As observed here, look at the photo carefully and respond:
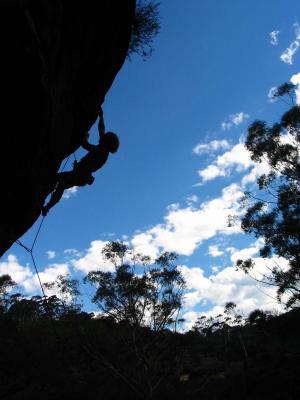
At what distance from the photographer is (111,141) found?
5.51m

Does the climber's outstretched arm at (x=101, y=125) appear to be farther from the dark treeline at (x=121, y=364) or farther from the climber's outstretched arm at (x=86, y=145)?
the dark treeline at (x=121, y=364)

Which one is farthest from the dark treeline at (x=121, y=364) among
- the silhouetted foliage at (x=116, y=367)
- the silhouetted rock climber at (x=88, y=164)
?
the silhouetted rock climber at (x=88, y=164)

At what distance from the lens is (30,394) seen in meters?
18.5

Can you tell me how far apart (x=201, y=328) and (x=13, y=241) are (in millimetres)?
30877

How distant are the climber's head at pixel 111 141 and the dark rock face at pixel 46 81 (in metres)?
0.32

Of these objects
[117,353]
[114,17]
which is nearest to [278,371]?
[117,353]

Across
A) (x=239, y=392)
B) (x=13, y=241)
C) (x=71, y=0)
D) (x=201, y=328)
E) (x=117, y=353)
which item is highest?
(x=201, y=328)

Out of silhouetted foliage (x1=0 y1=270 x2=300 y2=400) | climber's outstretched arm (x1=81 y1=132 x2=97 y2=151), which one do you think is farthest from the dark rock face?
silhouetted foliage (x1=0 y1=270 x2=300 y2=400)

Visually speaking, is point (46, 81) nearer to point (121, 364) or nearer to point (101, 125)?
point (101, 125)

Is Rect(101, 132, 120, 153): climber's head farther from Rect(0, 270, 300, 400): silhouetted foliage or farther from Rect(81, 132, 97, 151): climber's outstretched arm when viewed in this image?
Rect(0, 270, 300, 400): silhouetted foliage

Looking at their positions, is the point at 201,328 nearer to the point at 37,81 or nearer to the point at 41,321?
the point at 41,321

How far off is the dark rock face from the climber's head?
12.4 inches

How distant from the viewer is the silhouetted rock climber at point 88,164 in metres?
5.54

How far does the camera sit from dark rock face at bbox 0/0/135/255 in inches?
156
